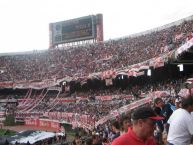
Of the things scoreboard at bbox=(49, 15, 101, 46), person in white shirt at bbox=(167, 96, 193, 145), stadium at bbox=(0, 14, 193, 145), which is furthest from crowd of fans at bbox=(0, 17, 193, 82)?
person in white shirt at bbox=(167, 96, 193, 145)

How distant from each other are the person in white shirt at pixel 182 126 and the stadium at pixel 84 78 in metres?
17.0

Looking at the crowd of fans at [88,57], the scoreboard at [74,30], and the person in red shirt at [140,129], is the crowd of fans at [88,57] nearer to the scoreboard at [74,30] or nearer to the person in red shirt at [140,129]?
the scoreboard at [74,30]

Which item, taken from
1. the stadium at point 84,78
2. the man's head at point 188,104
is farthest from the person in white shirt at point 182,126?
the stadium at point 84,78

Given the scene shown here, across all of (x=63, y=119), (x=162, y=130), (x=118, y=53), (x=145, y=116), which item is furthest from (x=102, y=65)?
(x=145, y=116)

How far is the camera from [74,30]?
58.4m

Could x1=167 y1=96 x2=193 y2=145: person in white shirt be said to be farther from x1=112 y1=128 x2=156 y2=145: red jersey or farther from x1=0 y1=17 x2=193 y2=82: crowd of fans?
x1=0 y1=17 x2=193 y2=82: crowd of fans

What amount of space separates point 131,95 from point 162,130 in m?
27.2

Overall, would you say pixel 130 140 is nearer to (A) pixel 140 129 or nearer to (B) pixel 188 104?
(A) pixel 140 129

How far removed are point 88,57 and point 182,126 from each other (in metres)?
45.4

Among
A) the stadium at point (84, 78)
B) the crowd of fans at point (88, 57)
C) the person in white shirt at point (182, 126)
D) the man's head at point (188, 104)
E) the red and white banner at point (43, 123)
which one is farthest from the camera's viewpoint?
the red and white banner at point (43, 123)

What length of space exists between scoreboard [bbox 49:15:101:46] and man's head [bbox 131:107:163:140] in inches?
2052

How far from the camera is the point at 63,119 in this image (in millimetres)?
40250

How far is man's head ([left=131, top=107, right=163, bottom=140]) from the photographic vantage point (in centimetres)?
457

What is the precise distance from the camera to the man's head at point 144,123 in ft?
15.0
